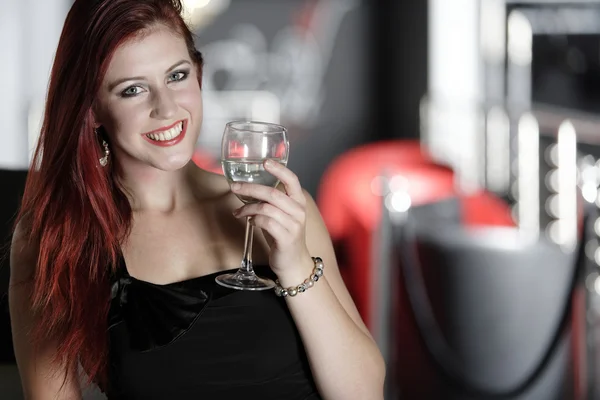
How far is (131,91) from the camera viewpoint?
4.91 feet

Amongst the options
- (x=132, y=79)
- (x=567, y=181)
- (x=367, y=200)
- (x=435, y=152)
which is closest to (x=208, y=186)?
(x=132, y=79)

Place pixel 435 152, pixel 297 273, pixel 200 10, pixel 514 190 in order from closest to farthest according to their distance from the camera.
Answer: pixel 297 273 < pixel 200 10 < pixel 514 190 < pixel 435 152

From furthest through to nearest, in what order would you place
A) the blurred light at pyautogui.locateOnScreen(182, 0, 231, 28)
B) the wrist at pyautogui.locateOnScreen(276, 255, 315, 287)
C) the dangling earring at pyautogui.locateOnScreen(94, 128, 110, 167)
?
the blurred light at pyautogui.locateOnScreen(182, 0, 231, 28), the dangling earring at pyautogui.locateOnScreen(94, 128, 110, 167), the wrist at pyautogui.locateOnScreen(276, 255, 315, 287)

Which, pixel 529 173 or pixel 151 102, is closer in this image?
pixel 151 102

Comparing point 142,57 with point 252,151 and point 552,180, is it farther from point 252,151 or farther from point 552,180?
point 552,180

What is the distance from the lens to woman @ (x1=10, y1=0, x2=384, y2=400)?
1.48m

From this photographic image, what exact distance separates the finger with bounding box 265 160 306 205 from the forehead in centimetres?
36

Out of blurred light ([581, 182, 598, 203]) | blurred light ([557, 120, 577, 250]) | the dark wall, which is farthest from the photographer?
the dark wall

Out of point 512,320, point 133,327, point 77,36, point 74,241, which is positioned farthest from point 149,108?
point 512,320

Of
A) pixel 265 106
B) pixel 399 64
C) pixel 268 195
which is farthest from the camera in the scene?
pixel 265 106

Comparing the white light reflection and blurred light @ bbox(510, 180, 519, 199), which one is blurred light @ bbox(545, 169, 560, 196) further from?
the white light reflection

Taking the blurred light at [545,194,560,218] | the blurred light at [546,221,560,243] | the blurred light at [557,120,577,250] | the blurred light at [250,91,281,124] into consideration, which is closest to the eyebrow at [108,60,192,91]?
the blurred light at [557,120,577,250]

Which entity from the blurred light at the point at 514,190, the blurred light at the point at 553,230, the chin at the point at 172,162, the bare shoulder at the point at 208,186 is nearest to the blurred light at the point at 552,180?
the blurred light at the point at 553,230

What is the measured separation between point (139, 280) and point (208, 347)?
0.19m
